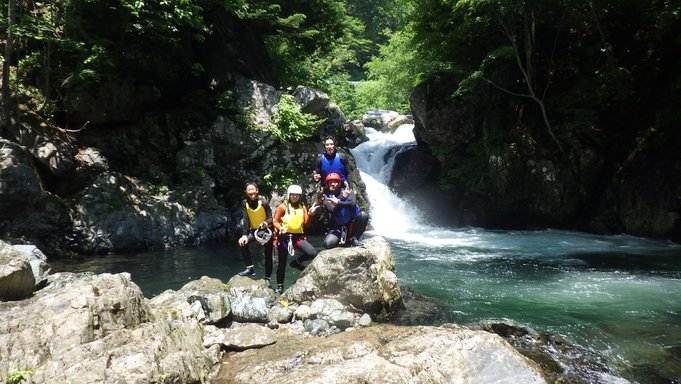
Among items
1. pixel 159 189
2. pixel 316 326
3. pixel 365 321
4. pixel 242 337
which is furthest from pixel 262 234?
pixel 159 189

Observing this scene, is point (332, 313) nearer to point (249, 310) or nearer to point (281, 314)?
point (281, 314)

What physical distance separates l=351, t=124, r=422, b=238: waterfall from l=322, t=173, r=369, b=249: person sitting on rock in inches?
314

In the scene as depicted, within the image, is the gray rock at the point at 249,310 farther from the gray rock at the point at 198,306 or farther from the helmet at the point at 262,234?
the helmet at the point at 262,234

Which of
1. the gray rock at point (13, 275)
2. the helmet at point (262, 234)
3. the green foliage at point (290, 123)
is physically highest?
the green foliage at point (290, 123)

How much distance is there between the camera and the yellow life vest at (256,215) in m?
6.87

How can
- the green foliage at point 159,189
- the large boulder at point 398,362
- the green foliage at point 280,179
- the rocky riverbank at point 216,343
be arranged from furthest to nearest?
the green foliage at point 280,179
the green foliage at point 159,189
the large boulder at point 398,362
the rocky riverbank at point 216,343

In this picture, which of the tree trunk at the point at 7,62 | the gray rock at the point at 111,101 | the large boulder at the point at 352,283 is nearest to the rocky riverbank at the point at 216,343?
the large boulder at the point at 352,283

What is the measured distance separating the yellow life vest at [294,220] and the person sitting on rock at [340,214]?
1.51 feet

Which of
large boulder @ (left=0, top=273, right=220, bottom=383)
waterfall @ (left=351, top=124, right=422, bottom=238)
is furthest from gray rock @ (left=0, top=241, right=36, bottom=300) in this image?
waterfall @ (left=351, top=124, right=422, bottom=238)

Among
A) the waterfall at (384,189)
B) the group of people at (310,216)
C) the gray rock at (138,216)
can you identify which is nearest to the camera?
the group of people at (310,216)

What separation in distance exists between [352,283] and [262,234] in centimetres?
184

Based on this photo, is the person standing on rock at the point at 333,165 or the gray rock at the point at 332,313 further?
the person standing on rock at the point at 333,165

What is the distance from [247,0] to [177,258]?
33.1 ft

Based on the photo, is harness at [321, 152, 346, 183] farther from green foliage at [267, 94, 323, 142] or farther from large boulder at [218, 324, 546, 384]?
green foliage at [267, 94, 323, 142]
